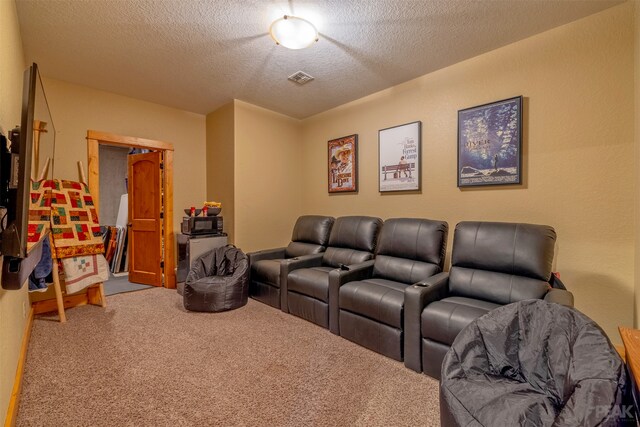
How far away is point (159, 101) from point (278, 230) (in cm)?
248

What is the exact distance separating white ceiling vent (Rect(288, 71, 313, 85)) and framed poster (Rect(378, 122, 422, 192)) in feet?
3.53

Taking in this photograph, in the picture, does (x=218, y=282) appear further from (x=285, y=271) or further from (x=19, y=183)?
(x=19, y=183)

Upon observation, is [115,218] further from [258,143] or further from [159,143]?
[258,143]

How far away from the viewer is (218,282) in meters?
3.19

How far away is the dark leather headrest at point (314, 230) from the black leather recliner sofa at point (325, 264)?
17 centimetres

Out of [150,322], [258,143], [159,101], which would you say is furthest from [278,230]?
[159,101]

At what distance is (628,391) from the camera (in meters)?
1.02

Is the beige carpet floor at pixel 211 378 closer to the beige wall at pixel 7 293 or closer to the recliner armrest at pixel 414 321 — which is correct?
the recliner armrest at pixel 414 321

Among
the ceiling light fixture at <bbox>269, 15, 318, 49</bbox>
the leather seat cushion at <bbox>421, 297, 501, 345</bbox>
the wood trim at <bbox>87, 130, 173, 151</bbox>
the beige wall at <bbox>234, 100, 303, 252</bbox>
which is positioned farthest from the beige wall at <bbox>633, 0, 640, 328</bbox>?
the wood trim at <bbox>87, 130, 173, 151</bbox>

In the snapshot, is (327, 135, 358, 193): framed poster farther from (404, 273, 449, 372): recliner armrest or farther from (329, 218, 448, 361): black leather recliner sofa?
(404, 273, 449, 372): recliner armrest

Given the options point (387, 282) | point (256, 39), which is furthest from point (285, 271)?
point (256, 39)

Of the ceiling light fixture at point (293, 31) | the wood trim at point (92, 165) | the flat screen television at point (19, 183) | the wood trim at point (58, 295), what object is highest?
the ceiling light fixture at point (293, 31)

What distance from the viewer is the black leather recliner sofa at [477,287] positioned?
1.94 metres

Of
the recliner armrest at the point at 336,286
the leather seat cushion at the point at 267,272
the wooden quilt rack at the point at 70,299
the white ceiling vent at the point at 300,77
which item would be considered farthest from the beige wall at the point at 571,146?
the wooden quilt rack at the point at 70,299
